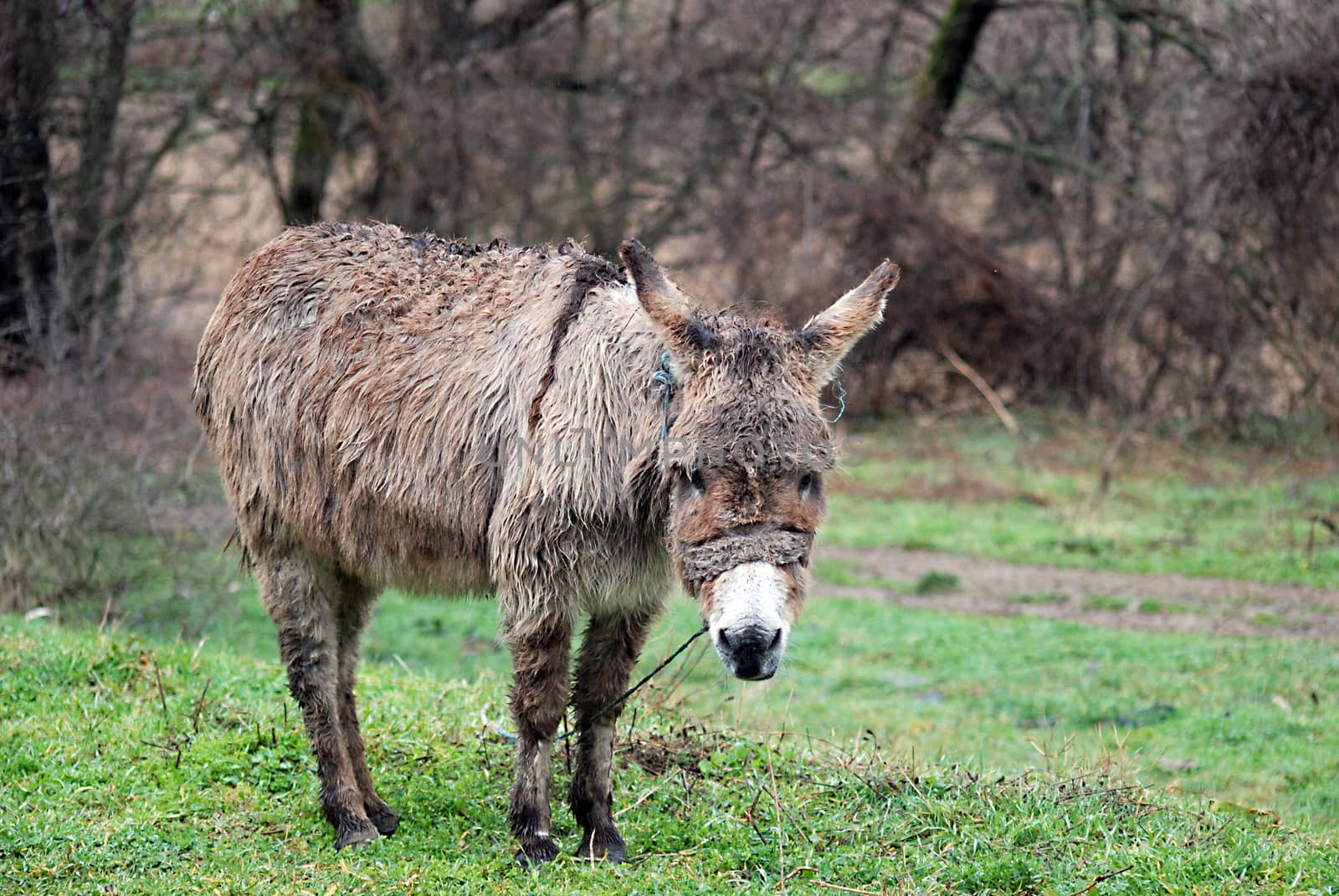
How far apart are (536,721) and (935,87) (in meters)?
15.6

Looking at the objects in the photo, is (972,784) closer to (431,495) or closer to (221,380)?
(431,495)

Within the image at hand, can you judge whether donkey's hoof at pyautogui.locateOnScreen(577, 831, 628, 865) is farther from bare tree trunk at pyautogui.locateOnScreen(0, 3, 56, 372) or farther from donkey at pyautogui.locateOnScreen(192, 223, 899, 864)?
bare tree trunk at pyautogui.locateOnScreen(0, 3, 56, 372)

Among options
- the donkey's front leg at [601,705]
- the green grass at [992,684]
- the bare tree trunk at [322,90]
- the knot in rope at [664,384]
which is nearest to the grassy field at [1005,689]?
the green grass at [992,684]

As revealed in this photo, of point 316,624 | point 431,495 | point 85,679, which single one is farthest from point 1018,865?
point 85,679

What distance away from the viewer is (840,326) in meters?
4.32

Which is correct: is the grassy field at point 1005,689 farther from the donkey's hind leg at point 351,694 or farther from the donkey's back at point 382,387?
the donkey's back at point 382,387

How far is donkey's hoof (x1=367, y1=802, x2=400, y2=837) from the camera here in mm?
4938

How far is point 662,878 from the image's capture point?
4.33 meters

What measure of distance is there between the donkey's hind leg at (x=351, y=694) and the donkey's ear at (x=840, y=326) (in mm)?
2196

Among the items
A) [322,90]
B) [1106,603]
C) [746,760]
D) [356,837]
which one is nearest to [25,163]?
[322,90]

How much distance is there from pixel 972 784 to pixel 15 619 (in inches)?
211

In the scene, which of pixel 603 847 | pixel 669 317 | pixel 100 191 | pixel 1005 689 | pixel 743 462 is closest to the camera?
pixel 743 462

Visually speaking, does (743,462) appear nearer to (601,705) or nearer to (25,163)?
(601,705)

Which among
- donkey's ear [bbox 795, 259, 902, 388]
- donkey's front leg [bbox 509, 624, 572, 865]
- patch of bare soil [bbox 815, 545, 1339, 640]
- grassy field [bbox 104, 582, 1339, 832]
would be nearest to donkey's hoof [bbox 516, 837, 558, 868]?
donkey's front leg [bbox 509, 624, 572, 865]
